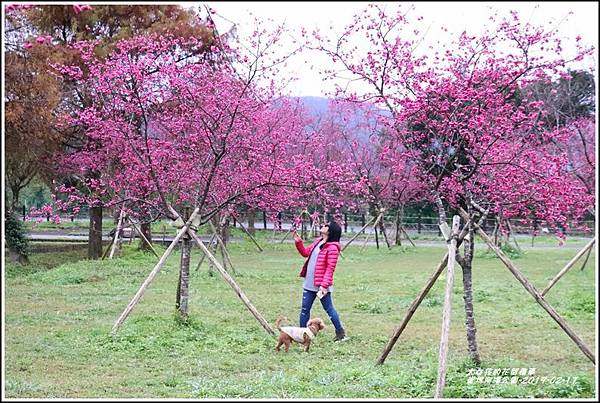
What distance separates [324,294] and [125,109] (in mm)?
3840

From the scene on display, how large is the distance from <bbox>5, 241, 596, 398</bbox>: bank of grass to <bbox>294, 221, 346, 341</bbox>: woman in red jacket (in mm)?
351

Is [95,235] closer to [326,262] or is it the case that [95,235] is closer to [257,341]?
[257,341]

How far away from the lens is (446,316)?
5098 mm

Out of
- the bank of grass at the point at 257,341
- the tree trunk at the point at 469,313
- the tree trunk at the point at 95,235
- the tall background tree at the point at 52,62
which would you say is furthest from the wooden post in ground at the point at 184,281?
the tree trunk at the point at 95,235

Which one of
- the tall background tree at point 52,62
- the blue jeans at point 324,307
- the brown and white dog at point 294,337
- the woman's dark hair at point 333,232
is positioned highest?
the tall background tree at point 52,62

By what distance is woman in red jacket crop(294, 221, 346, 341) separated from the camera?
7223 mm

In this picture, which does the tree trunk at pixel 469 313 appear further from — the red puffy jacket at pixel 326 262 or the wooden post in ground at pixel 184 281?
the wooden post in ground at pixel 184 281

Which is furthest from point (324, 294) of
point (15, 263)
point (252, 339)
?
point (15, 263)

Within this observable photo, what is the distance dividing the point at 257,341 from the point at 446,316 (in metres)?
2.71

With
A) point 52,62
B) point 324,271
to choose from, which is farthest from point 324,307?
point 52,62

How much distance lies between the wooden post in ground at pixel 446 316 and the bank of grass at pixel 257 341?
17cm

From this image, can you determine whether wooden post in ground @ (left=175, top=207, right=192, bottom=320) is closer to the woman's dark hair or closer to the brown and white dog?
the brown and white dog

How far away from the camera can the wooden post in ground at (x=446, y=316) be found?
4.78 m

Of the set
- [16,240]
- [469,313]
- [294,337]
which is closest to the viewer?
[469,313]
